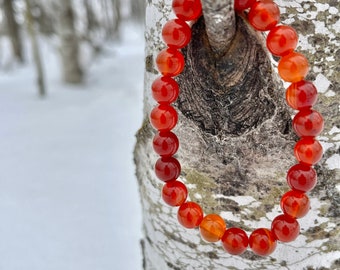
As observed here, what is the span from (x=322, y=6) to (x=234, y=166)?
28 cm

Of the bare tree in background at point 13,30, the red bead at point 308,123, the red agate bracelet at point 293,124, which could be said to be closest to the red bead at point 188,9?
the red agate bracelet at point 293,124

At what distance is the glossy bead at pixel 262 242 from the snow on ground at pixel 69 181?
1.12m

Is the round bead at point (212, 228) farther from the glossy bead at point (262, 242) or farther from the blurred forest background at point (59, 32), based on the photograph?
the blurred forest background at point (59, 32)

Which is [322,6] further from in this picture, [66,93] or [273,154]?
[66,93]

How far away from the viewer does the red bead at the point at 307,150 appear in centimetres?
67

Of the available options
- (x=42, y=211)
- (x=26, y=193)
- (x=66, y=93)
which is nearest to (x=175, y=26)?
(x=42, y=211)

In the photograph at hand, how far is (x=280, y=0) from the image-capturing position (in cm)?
69

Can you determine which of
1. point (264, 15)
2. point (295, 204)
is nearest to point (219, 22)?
point (264, 15)

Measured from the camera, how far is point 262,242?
2.40 feet

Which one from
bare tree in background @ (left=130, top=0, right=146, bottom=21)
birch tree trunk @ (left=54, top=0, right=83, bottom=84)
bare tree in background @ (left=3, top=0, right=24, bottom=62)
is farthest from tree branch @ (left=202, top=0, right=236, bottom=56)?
bare tree in background @ (left=130, top=0, right=146, bottom=21)

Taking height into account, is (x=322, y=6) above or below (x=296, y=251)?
above

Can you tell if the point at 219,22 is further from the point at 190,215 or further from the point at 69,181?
the point at 69,181

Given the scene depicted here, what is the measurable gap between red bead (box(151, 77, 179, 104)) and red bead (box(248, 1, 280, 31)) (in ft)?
0.50

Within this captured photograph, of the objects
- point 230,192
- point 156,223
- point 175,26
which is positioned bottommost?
point 156,223
